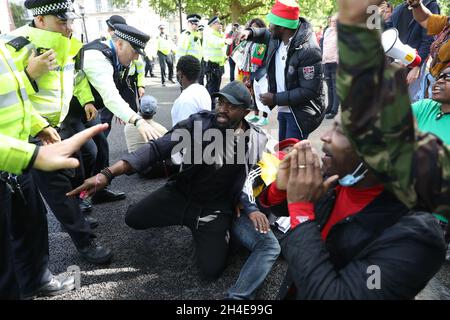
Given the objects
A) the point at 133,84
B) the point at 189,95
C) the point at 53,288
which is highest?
the point at 189,95

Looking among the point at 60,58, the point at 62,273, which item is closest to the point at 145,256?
the point at 62,273

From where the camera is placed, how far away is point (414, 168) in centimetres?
80

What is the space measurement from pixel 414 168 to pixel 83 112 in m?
3.06

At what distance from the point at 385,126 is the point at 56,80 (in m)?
2.36

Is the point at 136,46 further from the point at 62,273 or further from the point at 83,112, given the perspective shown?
the point at 62,273

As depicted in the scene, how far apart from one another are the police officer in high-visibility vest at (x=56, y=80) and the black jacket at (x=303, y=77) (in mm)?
1838

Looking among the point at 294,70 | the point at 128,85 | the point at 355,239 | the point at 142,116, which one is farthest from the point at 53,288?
the point at 128,85

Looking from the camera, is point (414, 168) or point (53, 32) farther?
point (53, 32)

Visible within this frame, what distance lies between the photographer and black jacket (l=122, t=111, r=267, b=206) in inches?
93.4

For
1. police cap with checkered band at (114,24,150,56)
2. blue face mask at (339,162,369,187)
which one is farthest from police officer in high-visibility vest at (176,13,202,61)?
blue face mask at (339,162,369,187)

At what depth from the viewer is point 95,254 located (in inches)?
105

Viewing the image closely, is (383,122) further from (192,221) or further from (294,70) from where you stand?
(294,70)

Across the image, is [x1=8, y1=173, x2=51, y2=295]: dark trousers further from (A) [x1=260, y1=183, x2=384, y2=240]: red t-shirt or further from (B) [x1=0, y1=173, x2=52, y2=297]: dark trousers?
(A) [x1=260, y1=183, x2=384, y2=240]: red t-shirt

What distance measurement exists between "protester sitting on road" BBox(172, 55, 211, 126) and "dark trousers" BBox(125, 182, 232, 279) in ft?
2.65
